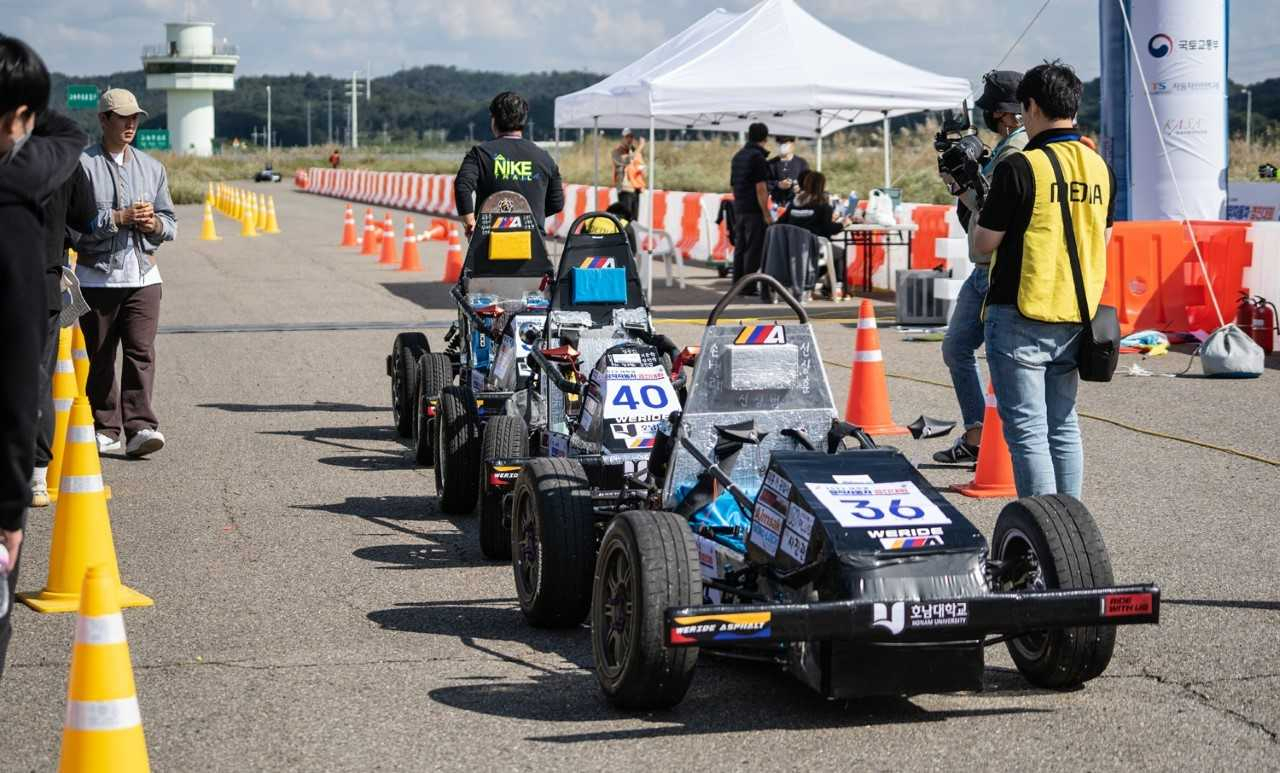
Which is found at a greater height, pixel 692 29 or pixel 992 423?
pixel 692 29

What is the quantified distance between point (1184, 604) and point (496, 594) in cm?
269

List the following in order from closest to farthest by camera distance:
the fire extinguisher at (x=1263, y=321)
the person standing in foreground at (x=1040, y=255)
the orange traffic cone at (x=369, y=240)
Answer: the person standing in foreground at (x=1040, y=255) → the fire extinguisher at (x=1263, y=321) → the orange traffic cone at (x=369, y=240)

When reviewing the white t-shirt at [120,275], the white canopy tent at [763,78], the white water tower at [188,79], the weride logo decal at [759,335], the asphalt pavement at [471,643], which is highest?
the white water tower at [188,79]

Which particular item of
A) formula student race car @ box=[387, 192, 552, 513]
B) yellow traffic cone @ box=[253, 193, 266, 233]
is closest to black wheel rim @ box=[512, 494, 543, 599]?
formula student race car @ box=[387, 192, 552, 513]

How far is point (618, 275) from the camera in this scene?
897 cm

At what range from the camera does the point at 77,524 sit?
6.50m

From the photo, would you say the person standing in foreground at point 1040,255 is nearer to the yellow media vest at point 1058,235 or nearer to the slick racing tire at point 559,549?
the yellow media vest at point 1058,235

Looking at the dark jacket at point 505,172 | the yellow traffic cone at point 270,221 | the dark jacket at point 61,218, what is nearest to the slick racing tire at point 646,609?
the dark jacket at point 61,218

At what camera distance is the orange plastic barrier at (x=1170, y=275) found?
14.7 m

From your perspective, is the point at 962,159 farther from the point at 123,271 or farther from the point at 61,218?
the point at 123,271

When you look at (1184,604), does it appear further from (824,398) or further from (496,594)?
(496,594)

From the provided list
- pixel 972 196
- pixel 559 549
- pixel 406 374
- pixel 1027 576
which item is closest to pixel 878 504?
pixel 1027 576

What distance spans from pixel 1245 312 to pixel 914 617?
10.5m

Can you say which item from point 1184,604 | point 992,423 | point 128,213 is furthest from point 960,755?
point 128,213
